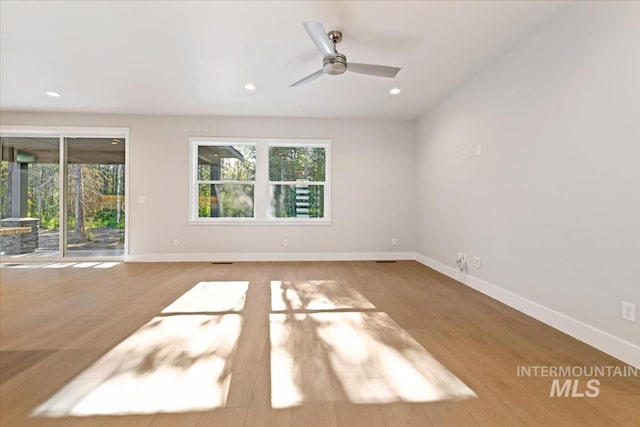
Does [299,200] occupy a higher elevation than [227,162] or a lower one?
lower

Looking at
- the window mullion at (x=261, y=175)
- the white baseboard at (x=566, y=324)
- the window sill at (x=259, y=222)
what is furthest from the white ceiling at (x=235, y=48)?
the white baseboard at (x=566, y=324)

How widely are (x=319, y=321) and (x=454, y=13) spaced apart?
2.89 meters

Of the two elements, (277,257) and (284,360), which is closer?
(284,360)

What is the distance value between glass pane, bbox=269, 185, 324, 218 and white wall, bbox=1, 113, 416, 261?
265mm

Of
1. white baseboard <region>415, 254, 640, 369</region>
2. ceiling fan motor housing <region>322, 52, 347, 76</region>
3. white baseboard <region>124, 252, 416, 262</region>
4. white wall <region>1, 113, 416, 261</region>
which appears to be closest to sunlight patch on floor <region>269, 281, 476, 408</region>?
white baseboard <region>415, 254, 640, 369</region>

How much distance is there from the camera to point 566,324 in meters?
2.29

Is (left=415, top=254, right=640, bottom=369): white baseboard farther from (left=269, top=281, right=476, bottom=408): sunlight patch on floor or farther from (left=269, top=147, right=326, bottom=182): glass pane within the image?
(left=269, top=147, right=326, bottom=182): glass pane

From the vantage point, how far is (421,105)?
15.3ft

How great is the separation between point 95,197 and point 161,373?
4853 millimetres

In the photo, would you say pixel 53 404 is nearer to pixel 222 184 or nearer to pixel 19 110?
pixel 222 184

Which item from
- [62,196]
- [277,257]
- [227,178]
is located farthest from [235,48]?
[62,196]

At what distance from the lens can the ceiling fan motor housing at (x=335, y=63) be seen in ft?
8.65

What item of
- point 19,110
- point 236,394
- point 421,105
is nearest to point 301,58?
point 421,105

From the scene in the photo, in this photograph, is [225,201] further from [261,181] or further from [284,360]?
[284,360]
